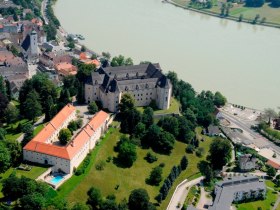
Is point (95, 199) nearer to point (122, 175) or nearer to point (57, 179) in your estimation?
point (57, 179)

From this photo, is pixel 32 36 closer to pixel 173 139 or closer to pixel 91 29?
pixel 91 29

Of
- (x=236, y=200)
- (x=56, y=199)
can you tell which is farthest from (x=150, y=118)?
(x=56, y=199)

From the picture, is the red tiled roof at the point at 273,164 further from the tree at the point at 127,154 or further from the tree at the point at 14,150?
the tree at the point at 14,150

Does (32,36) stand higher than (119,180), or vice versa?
(32,36)

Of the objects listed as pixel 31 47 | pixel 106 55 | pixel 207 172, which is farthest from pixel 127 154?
pixel 106 55

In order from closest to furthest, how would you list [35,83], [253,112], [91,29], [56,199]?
[56,199], [35,83], [253,112], [91,29]

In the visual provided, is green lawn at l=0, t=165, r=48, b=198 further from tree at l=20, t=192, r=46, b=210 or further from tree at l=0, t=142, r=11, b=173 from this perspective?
tree at l=20, t=192, r=46, b=210
